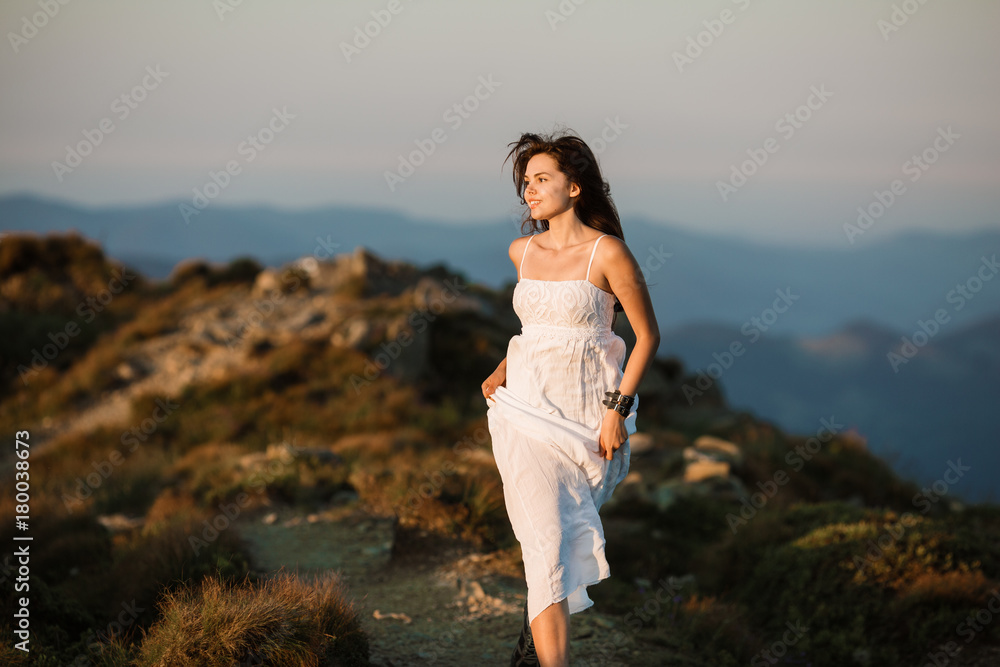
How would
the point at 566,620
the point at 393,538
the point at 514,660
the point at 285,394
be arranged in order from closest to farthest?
the point at 566,620 → the point at 514,660 → the point at 393,538 → the point at 285,394

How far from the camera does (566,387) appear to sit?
11.0ft

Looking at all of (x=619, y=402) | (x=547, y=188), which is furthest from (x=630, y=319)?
(x=547, y=188)

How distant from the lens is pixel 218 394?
13672 millimetres

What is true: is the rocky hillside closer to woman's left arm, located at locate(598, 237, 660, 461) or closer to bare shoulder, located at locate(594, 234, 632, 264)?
woman's left arm, located at locate(598, 237, 660, 461)

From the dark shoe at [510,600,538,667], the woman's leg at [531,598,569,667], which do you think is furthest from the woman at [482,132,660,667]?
the dark shoe at [510,600,538,667]

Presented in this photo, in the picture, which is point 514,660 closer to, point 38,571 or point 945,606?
point 945,606

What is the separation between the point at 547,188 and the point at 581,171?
0.19 meters

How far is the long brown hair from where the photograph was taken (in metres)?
3.43

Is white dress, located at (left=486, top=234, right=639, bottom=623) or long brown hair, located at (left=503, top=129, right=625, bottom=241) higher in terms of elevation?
long brown hair, located at (left=503, top=129, right=625, bottom=241)

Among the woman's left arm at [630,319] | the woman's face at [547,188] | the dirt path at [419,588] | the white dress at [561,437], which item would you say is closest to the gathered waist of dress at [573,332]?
the white dress at [561,437]

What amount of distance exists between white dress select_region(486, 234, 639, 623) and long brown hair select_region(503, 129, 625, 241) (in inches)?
10.5

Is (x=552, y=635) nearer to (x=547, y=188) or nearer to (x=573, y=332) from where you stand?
(x=573, y=332)

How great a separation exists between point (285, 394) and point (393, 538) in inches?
316

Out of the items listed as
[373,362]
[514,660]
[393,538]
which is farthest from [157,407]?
[514,660]
